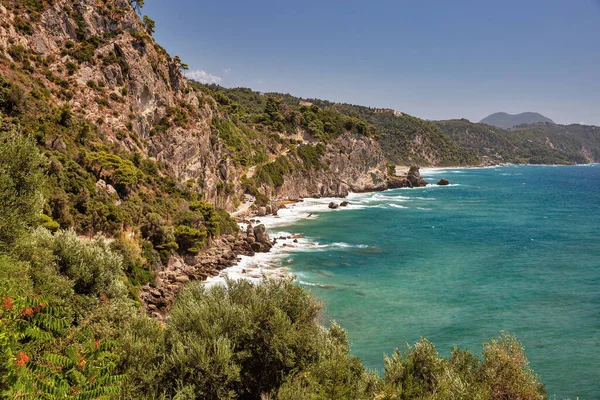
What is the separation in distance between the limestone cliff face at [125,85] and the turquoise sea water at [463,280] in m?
19.7

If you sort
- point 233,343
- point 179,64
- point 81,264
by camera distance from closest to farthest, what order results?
point 233,343, point 81,264, point 179,64

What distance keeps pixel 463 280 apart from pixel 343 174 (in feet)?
255

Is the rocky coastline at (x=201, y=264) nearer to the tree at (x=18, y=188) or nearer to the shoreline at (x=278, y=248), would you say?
the shoreline at (x=278, y=248)

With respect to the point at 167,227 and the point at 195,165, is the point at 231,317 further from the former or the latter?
the point at 195,165

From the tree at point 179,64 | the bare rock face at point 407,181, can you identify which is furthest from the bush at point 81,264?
the bare rock face at point 407,181

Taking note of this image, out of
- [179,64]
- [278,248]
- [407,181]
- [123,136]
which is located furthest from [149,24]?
[407,181]

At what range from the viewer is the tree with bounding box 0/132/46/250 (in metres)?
17.6

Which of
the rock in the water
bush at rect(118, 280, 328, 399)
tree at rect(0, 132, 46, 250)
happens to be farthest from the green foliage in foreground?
the rock in the water

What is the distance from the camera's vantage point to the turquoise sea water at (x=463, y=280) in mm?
29047

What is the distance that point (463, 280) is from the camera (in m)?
43.3

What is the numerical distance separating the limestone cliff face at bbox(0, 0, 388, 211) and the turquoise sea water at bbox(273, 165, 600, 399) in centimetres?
1969

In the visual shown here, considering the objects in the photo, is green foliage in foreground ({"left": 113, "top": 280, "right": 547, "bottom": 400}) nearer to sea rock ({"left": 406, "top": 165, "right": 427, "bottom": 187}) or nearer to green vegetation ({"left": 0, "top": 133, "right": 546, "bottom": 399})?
green vegetation ({"left": 0, "top": 133, "right": 546, "bottom": 399})

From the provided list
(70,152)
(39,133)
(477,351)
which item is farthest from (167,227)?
(477,351)

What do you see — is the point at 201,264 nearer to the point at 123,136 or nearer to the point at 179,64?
the point at 123,136
